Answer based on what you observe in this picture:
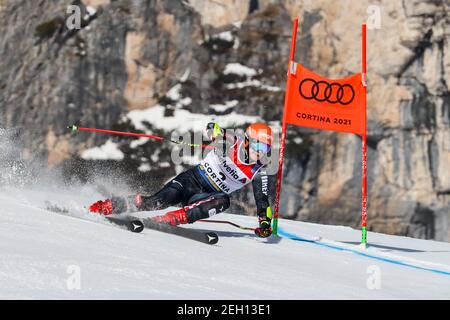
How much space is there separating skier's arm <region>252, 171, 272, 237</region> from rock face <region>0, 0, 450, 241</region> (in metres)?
36.5

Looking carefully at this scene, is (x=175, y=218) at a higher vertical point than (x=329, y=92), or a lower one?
lower

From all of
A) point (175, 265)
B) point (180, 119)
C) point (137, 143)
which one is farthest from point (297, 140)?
point (175, 265)

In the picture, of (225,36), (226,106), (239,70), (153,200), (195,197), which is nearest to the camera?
(153,200)

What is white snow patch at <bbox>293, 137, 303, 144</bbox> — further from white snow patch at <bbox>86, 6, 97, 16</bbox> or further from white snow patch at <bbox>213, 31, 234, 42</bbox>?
white snow patch at <bbox>86, 6, 97, 16</bbox>

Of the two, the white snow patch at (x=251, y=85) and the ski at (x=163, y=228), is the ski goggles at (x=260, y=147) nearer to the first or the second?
the ski at (x=163, y=228)

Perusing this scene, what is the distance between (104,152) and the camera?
5084 centimetres

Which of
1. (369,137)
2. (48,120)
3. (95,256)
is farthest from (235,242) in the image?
(48,120)

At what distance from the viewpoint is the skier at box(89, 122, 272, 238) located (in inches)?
317

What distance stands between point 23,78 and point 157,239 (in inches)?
2005

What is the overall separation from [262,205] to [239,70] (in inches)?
1728

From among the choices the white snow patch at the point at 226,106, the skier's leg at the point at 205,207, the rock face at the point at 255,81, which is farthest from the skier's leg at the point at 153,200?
the white snow patch at the point at 226,106

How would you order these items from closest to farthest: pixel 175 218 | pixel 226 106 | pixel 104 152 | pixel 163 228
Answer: pixel 163 228 → pixel 175 218 → pixel 226 106 → pixel 104 152

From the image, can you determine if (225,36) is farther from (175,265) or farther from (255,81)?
(175,265)

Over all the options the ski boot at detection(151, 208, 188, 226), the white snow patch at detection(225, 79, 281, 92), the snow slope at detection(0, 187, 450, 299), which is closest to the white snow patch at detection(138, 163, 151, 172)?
the white snow patch at detection(225, 79, 281, 92)
